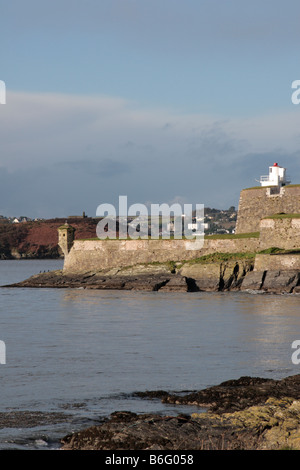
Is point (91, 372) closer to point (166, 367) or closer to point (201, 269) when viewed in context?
point (166, 367)

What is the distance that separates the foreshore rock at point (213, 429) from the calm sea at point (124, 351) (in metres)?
0.68

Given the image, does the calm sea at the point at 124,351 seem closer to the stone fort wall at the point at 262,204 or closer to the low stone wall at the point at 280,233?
the low stone wall at the point at 280,233

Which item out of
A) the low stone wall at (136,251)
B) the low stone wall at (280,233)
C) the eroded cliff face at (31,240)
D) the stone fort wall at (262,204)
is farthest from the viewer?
the eroded cliff face at (31,240)

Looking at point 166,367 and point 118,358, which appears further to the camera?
point 118,358

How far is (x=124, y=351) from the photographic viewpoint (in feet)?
60.8

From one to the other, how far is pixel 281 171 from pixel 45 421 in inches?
1471

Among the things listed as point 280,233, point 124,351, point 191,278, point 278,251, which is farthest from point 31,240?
point 124,351

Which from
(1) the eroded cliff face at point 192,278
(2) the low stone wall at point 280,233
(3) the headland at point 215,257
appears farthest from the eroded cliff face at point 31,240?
(2) the low stone wall at point 280,233

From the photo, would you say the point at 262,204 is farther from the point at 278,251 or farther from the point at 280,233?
the point at 278,251

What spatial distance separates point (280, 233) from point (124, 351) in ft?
75.2

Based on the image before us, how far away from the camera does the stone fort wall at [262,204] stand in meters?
43.6

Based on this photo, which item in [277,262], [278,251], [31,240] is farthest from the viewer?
[31,240]

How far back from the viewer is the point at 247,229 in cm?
4588
